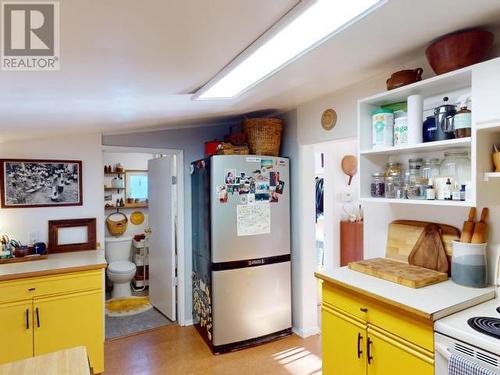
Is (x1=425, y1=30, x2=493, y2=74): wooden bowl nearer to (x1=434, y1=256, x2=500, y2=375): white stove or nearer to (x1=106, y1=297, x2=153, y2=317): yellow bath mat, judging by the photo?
(x1=434, y1=256, x2=500, y2=375): white stove

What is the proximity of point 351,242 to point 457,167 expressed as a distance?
103 inches

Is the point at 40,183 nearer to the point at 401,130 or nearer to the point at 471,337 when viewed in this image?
the point at 401,130

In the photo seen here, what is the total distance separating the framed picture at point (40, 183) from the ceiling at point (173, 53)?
52cm

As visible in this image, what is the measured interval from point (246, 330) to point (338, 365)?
3.62 feet

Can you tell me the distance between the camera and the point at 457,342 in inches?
48.4

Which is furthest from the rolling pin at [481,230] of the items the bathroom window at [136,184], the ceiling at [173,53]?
the bathroom window at [136,184]

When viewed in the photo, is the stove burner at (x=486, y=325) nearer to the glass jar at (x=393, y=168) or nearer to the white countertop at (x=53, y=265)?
the glass jar at (x=393, y=168)

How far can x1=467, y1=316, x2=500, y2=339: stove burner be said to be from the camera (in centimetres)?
117

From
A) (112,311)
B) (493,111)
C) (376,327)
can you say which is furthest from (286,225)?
(112,311)

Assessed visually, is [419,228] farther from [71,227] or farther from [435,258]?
[71,227]

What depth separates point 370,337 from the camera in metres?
1.62

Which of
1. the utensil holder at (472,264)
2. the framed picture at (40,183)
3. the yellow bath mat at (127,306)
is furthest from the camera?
the yellow bath mat at (127,306)

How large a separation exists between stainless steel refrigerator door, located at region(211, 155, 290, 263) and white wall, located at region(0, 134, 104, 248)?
1138 mm

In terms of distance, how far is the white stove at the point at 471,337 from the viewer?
113 centimetres
